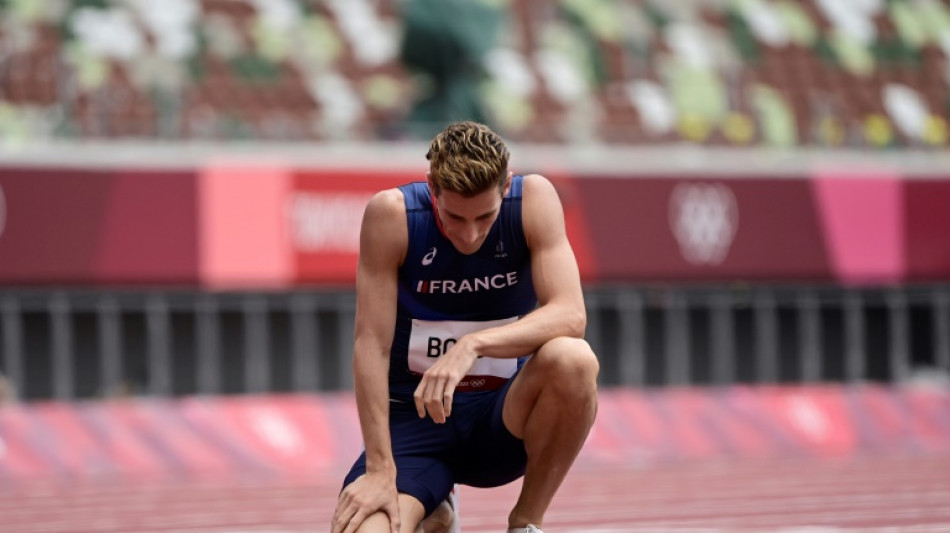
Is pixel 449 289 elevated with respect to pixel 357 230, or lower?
elevated

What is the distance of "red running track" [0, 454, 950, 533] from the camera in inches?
301

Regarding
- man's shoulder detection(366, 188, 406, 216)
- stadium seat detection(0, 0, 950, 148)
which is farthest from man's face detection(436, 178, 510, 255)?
stadium seat detection(0, 0, 950, 148)

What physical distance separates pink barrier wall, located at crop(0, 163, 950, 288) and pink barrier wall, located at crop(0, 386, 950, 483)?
4.70 feet

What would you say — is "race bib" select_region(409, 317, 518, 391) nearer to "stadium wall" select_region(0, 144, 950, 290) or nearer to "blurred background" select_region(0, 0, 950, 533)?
"blurred background" select_region(0, 0, 950, 533)

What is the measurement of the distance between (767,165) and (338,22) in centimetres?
518

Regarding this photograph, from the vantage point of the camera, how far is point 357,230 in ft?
50.8

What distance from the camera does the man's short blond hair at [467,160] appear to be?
442cm

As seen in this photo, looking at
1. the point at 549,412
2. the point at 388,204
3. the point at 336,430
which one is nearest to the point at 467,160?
the point at 388,204

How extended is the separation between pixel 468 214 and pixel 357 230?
11025 mm

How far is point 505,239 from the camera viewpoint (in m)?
4.80

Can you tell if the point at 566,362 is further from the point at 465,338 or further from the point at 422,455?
the point at 422,455

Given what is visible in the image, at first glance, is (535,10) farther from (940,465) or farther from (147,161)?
(940,465)

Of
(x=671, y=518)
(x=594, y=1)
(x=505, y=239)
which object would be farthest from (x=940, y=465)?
(x=594, y=1)

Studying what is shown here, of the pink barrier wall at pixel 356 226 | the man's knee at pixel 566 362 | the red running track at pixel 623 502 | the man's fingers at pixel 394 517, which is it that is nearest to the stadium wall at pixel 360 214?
the pink barrier wall at pixel 356 226
